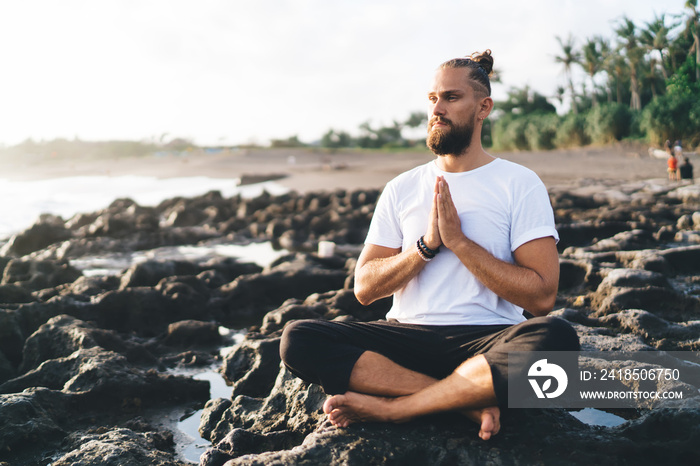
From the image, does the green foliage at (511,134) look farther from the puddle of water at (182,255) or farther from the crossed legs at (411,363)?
the crossed legs at (411,363)

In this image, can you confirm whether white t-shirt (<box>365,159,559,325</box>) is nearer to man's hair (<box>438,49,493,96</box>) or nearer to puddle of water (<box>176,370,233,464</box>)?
man's hair (<box>438,49,493,96</box>)

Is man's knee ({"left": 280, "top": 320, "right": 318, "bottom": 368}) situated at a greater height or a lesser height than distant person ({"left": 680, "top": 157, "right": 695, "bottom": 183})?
lesser

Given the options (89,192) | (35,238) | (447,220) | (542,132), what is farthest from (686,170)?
(89,192)

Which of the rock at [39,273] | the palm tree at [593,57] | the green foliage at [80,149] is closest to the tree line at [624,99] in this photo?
the palm tree at [593,57]

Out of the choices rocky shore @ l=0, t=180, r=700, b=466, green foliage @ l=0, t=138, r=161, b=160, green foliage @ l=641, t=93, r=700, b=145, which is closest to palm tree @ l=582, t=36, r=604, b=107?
green foliage @ l=641, t=93, r=700, b=145

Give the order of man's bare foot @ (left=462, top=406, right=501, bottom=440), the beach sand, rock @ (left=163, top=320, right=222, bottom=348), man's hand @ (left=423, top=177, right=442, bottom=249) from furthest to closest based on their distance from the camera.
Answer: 1. the beach sand
2. rock @ (left=163, top=320, right=222, bottom=348)
3. man's hand @ (left=423, top=177, right=442, bottom=249)
4. man's bare foot @ (left=462, top=406, right=501, bottom=440)

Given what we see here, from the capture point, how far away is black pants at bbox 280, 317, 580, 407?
3070 millimetres

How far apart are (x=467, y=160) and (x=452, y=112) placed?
0.28 metres

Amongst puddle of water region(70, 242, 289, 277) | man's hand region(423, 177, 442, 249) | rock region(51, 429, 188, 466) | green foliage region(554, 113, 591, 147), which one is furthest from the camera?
green foliage region(554, 113, 591, 147)

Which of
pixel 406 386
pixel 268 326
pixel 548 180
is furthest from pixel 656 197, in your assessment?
pixel 406 386

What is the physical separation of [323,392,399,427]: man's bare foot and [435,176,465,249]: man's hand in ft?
2.77

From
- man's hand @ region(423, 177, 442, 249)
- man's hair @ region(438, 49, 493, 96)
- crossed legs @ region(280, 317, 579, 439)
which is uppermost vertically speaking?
man's hair @ region(438, 49, 493, 96)

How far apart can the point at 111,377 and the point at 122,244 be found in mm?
9101

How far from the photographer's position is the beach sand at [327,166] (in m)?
22.0
